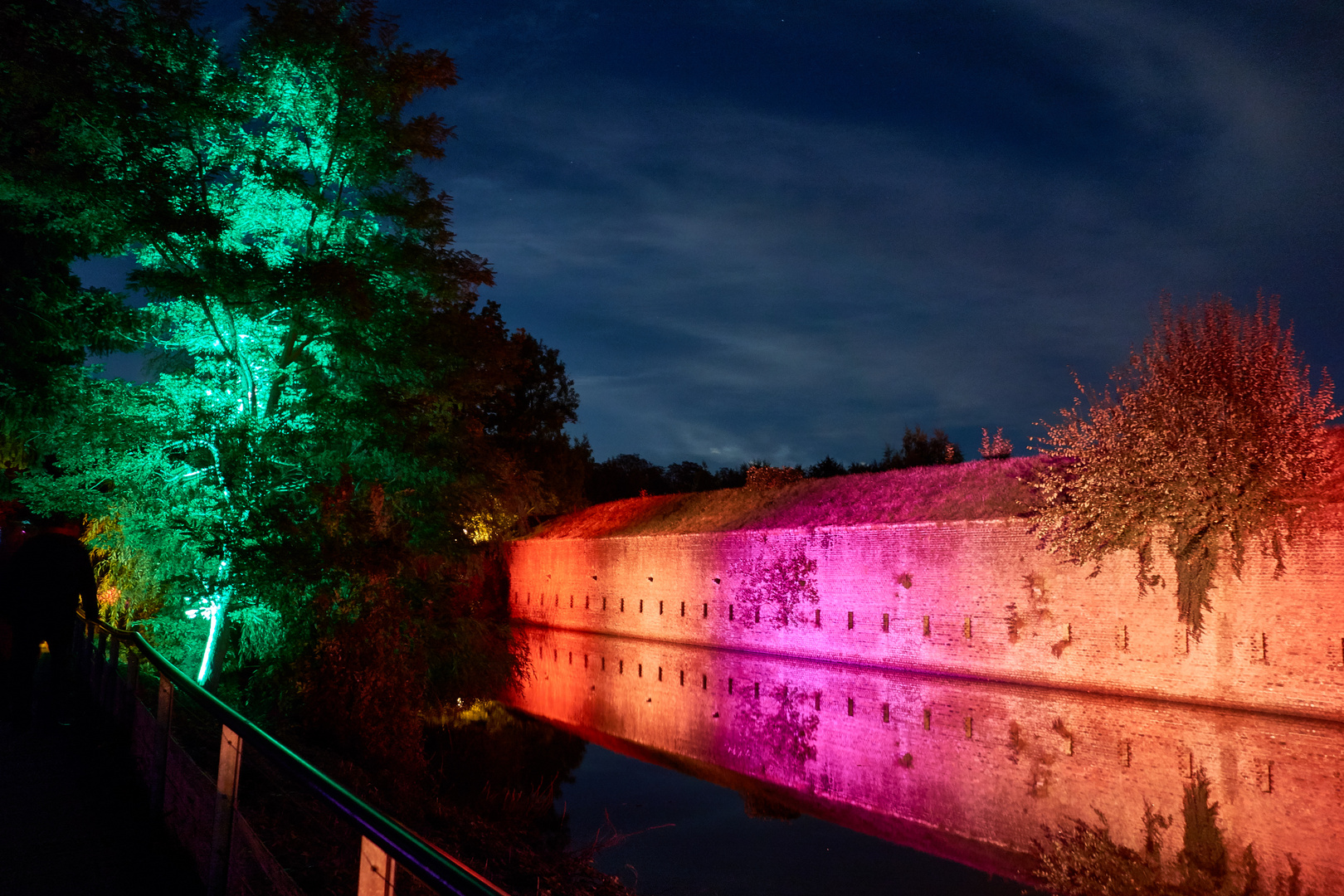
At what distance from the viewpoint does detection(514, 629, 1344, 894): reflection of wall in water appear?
8.25m

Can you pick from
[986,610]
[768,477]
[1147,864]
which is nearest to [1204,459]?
[986,610]

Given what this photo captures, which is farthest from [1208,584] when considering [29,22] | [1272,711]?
[29,22]

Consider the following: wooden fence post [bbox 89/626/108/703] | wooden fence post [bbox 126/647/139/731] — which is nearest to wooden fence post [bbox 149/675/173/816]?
wooden fence post [bbox 126/647/139/731]

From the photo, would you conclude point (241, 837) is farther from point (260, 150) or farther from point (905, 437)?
point (905, 437)

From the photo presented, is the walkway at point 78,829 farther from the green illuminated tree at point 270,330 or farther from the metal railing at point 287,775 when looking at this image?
the green illuminated tree at point 270,330

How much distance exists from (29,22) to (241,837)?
449 inches

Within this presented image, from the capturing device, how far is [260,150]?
483 inches

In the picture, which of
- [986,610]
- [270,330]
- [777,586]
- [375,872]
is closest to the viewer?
[375,872]

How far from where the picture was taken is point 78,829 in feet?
16.3

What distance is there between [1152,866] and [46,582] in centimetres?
928

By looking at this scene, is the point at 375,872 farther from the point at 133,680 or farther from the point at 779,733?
the point at 779,733

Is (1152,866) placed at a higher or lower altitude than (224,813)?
lower

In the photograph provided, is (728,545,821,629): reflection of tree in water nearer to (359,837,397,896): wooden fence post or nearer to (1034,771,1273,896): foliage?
(1034,771,1273,896): foliage

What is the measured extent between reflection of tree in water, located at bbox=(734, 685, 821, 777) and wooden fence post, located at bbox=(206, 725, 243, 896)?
25.2 feet
